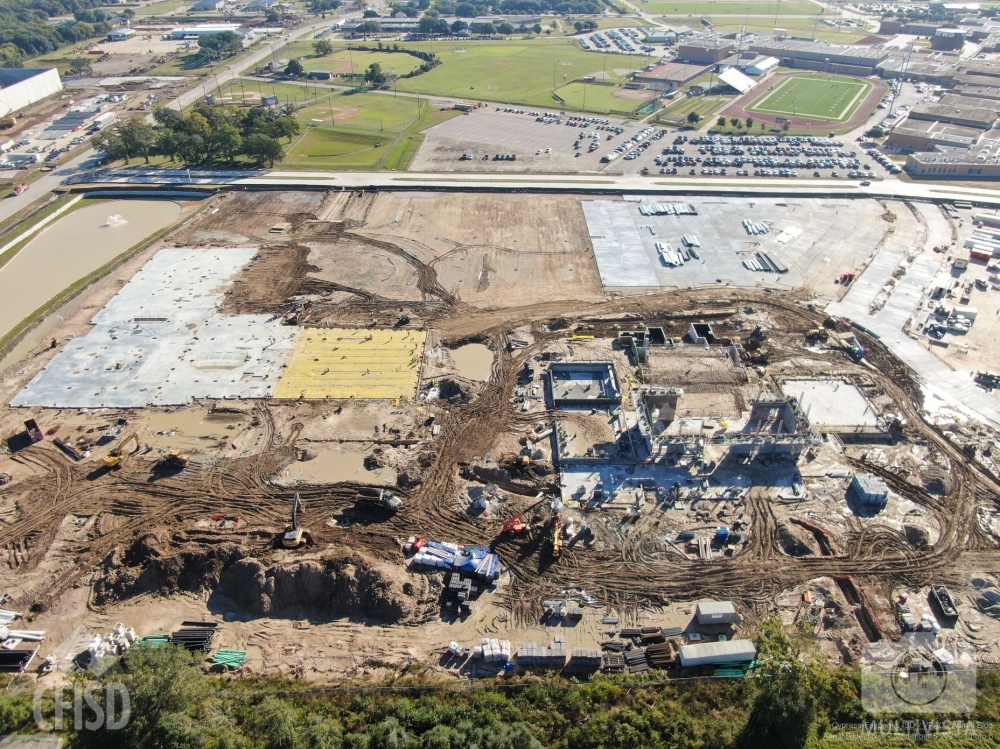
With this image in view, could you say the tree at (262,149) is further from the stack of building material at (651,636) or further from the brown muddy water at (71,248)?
the stack of building material at (651,636)

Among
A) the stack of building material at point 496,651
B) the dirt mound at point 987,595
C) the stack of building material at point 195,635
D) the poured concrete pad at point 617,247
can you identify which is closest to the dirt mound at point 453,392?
the stack of building material at point 496,651

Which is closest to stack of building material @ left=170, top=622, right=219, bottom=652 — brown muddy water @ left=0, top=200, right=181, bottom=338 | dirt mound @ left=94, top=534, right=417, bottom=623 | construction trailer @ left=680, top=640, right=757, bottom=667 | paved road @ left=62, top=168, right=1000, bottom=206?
dirt mound @ left=94, top=534, right=417, bottom=623

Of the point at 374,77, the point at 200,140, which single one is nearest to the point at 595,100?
the point at 374,77

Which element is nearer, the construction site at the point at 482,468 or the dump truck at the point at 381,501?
the construction site at the point at 482,468

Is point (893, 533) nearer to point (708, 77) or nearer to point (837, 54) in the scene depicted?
point (708, 77)

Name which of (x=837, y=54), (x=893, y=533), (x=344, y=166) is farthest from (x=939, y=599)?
(x=837, y=54)

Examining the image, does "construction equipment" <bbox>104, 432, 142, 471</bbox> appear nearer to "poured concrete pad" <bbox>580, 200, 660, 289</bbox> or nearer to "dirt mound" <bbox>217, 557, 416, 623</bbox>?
"dirt mound" <bbox>217, 557, 416, 623</bbox>

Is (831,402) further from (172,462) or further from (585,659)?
(172,462)
